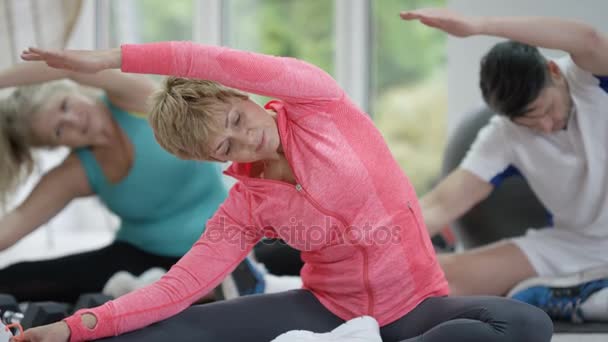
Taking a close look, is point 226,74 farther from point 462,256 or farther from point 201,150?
point 462,256

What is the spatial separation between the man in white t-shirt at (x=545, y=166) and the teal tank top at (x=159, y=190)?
0.64 metres

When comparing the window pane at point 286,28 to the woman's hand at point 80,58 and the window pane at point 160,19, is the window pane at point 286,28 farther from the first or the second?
the woman's hand at point 80,58

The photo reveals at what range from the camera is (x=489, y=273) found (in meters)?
2.03

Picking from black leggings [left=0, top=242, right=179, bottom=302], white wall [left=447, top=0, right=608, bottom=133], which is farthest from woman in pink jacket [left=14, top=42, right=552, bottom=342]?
white wall [left=447, top=0, right=608, bottom=133]

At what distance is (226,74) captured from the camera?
1.34 metres

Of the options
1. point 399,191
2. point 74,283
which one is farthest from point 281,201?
point 74,283

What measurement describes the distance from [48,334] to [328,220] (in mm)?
541

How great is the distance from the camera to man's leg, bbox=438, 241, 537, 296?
202cm

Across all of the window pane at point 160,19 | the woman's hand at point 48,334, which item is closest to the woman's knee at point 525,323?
the woman's hand at point 48,334

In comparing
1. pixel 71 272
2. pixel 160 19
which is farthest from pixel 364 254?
pixel 160 19

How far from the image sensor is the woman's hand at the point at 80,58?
1287 mm

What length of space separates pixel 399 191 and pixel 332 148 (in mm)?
161

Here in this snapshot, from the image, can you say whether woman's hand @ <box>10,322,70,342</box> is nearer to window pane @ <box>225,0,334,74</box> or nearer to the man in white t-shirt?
the man in white t-shirt

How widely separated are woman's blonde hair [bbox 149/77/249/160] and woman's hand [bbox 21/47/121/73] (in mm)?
128
